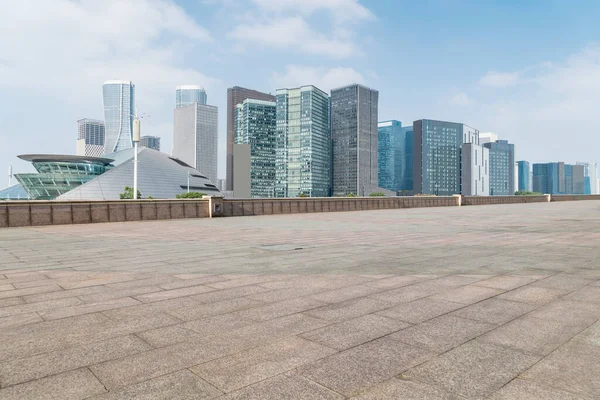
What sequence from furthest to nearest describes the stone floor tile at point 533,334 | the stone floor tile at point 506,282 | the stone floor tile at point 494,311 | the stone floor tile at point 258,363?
the stone floor tile at point 506,282 → the stone floor tile at point 494,311 → the stone floor tile at point 533,334 → the stone floor tile at point 258,363

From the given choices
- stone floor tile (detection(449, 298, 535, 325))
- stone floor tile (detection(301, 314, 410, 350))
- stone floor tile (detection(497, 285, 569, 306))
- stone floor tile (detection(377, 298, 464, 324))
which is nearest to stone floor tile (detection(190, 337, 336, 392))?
stone floor tile (detection(301, 314, 410, 350))

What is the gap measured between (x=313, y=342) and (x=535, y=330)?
7.79 ft

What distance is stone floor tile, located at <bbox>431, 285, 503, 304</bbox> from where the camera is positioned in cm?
554

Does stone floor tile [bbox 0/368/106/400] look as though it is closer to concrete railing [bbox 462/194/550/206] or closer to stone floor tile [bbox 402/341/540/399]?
stone floor tile [bbox 402/341/540/399]

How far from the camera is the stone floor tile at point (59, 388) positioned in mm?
2871

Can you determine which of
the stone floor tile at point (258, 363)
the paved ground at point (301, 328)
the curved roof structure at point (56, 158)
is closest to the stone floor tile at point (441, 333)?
the paved ground at point (301, 328)

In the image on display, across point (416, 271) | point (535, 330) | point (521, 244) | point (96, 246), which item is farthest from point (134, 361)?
point (521, 244)

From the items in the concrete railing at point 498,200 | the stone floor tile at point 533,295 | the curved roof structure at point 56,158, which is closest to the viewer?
the stone floor tile at point 533,295

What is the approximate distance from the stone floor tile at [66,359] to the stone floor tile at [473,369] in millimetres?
2540

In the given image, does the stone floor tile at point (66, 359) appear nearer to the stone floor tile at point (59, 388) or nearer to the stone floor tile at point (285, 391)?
the stone floor tile at point (59, 388)

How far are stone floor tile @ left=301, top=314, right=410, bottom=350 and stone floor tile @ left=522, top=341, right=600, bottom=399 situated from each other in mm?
1368

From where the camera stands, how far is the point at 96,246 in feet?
37.8

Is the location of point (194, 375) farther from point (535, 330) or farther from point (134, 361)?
point (535, 330)

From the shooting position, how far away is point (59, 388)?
2.99m
